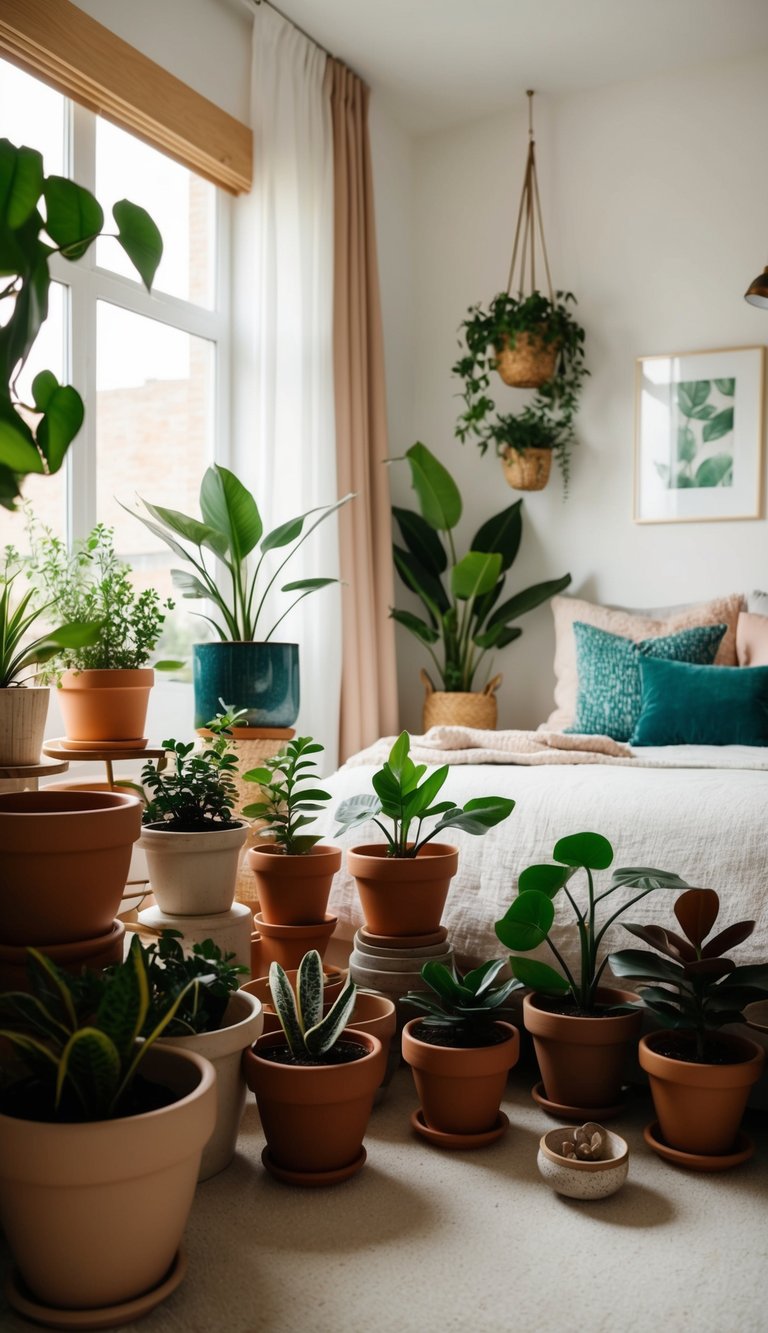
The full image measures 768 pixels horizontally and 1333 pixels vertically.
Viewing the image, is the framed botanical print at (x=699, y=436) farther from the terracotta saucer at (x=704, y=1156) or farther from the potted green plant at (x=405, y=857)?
the terracotta saucer at (x=704, y=1156)

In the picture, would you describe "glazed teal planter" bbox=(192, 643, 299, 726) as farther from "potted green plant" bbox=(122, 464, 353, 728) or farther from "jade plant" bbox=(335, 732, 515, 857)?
"jade plant" bbox=(335, 732, 515, 857)

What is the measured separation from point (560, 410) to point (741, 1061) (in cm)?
300

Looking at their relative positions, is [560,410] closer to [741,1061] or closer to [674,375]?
[674,375]

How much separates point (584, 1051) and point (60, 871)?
99 cm

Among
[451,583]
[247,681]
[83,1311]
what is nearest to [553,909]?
[83,1311]

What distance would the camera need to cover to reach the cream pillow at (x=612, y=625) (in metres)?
3.65

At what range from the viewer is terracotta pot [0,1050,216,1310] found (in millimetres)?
1249

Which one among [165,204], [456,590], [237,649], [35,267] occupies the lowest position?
[237,649]

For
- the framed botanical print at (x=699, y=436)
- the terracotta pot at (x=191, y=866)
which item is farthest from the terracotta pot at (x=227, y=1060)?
the framed botanical print at (x=699, y=436)

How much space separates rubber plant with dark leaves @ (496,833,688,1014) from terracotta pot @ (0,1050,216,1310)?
70cm

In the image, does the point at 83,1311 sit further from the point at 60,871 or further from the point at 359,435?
the point at 359,435

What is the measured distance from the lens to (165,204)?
3.44 metres

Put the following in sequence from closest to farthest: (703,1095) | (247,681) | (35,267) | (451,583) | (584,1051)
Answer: (35,267), (703,1095), (584,1051), (247,681), (451,583)

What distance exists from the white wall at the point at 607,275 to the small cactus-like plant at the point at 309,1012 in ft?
8.74
